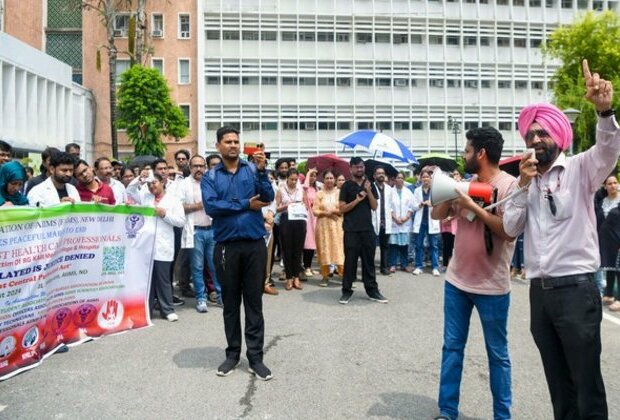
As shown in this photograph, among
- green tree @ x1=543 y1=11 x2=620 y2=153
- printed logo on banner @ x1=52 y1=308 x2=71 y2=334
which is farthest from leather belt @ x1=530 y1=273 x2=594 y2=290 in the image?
green tree @ x1=543 y1=11 x2=620 y2=153

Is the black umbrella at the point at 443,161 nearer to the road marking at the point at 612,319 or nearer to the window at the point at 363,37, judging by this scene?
the road marking at the point at 612,319

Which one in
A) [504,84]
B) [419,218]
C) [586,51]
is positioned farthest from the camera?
[504,84]

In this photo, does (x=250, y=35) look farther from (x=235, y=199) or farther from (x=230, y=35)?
(x=235, y=199)

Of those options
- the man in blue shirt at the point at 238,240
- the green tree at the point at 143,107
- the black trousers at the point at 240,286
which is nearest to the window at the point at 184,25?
the green tree at the point at 143,107

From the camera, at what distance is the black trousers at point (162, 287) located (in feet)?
24.0

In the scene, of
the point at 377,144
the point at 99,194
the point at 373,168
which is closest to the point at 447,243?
the point at 373,168

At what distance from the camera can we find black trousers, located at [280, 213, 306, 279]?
9.88m

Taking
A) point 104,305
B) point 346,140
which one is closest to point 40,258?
point 104,305

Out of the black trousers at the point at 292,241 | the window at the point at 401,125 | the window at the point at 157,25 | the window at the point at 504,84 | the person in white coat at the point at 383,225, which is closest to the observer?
the black trousers at the point at 292,241

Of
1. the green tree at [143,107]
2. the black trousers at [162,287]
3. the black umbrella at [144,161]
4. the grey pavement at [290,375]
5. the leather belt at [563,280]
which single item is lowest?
the grey pavement at [290,375]

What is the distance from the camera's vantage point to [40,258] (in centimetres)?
546

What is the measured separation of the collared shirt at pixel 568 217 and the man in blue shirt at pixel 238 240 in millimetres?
2630

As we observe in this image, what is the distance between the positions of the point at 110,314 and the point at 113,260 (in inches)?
25.0

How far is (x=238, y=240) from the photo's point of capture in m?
5.16
